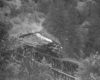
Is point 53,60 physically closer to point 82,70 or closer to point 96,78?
point 82,70

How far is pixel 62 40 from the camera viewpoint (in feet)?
44.6

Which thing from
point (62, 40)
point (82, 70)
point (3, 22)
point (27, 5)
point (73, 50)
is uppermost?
point (3, 22)

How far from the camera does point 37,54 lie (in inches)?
429

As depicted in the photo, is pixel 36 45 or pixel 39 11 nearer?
pixel 36 45

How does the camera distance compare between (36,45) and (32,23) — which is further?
(32,23)

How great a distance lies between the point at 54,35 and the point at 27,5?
17.9 feet

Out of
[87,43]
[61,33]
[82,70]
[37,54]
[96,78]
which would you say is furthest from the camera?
[87,43]

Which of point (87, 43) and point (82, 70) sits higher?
point (82, 70)

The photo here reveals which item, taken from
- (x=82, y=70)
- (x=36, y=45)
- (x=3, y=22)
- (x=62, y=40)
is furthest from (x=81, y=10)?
(x=3, y=22)

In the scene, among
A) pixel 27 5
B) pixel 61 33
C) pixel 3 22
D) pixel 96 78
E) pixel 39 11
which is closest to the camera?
pixel 3 22

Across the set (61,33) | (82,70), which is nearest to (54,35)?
(61,33)

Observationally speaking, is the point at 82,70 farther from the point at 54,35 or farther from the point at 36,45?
the point at 54,35

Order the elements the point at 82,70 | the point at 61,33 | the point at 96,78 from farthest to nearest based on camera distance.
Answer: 1. the point at 61,33
2. the point at 82,70
3. the point at 96,78

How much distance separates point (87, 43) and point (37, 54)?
654 cm
